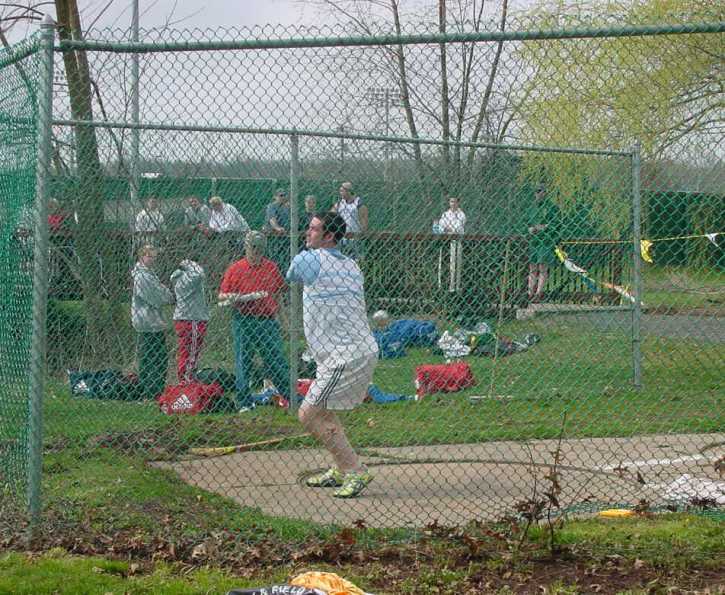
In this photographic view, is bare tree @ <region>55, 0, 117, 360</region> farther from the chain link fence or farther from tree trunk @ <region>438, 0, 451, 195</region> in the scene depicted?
tree trunk @ <region>438, 0, 451, 195</region>

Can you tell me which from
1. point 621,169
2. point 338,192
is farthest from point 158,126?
point 621,169

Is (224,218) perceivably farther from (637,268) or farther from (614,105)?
(637,268)

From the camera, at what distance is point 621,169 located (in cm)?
841

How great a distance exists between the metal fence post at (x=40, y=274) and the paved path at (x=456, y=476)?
1498 mm

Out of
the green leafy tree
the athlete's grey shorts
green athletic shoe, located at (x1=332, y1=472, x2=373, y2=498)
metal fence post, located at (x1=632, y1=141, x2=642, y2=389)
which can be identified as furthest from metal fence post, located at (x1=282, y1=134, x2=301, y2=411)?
metal fence post, located at (x1=632, y1=141, x2=642, y2=389)

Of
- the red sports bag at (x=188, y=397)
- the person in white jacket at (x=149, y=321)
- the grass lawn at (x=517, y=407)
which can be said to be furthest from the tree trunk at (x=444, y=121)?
the red sports bag at (x=188, y=397)

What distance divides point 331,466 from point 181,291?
2296mm

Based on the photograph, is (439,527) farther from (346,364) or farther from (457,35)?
(457,35)

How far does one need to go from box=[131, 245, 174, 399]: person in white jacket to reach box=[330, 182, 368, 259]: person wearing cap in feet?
5.33

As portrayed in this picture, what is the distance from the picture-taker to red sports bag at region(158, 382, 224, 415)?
8.49m

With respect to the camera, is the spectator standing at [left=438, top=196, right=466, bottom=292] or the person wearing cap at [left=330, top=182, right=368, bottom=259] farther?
the person wearing cap at [left=330, top=182, right=368, bottom=259]

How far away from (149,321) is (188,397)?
727mm

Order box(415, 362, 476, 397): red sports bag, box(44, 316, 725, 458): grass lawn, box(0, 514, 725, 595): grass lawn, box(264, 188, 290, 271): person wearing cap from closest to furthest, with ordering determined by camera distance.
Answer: box(0, 514, 725, 595): grass lawn, box(44, 316, 725, 458): grass lawn, box(264, 188, 290, 271): person wearing cap, box(415, 362, 476, 397): red sports bag

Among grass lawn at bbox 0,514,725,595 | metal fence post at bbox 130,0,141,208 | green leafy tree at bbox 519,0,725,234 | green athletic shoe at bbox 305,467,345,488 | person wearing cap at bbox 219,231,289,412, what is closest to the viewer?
grass lawn at bbox 0,514,725,595
